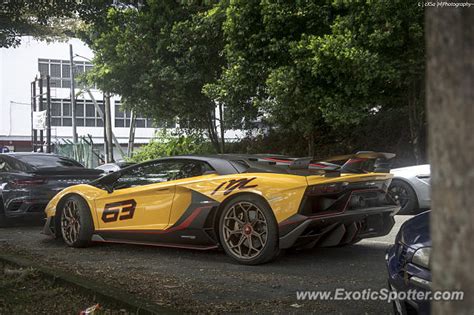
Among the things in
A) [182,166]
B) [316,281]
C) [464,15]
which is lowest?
[316,281]

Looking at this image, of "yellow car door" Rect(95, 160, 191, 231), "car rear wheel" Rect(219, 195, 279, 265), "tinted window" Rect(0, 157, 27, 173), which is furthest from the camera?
"tinted window" Rect(0, 157, 27, 173)

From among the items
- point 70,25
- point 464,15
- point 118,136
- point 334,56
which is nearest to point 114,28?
point 70,25

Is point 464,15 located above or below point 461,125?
above

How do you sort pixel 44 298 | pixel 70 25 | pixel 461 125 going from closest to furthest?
pixel 461 125, pixel 44 298, pixel 70 25

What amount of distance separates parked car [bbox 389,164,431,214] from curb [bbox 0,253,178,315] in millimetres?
6923

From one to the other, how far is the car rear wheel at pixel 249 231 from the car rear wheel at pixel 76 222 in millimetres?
2043

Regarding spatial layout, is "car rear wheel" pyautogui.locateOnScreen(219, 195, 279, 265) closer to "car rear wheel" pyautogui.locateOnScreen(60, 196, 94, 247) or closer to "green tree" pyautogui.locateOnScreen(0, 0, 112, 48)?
"car rear wheel" pyautogui.locateOnScreen(60, 196, 94, 247)

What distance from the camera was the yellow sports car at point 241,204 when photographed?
557cm

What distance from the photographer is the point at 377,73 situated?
1192 centimetres

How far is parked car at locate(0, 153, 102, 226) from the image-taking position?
29.4 feet

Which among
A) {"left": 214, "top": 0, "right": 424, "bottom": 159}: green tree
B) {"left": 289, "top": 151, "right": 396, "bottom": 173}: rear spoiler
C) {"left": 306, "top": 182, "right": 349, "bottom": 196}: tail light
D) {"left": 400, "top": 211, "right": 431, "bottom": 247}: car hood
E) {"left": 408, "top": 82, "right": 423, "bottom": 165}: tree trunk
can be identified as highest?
{"left": 214, "top": 0, "right": 424, "bottom": 159}: green tree

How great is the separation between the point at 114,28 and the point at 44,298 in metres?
13.8

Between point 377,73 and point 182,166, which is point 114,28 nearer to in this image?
point 377,73

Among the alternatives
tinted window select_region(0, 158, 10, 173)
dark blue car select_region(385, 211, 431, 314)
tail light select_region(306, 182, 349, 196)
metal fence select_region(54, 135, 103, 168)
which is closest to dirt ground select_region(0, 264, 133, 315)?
dark blue car select_region(385, 211, 431, 314)
